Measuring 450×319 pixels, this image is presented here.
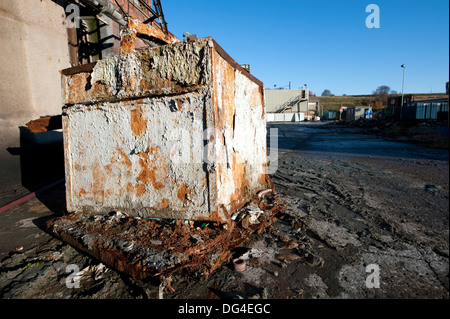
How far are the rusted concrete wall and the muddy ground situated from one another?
1.77ft

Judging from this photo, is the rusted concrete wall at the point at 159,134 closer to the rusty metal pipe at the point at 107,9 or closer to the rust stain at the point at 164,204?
the rust stain at the point at 164,204

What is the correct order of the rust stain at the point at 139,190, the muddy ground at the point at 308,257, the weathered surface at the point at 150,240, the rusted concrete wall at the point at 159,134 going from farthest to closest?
the rust stain at the point at 139,190 < the rusted concrete wall at the point at 159,134 < the weathered surface at the point at 150,240 < the muddy ground at the point at 308,257

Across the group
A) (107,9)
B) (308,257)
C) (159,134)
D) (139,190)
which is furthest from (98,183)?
(107,9)

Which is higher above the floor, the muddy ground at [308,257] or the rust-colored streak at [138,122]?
the rust-colored streak at [138,122]

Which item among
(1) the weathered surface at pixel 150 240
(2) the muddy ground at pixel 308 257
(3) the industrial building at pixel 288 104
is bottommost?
(2) the muddy ground at pixel 308 257

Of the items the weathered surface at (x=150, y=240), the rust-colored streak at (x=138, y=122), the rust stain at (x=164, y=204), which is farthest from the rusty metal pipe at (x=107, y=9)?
the rust stain at (x=164, y=204)

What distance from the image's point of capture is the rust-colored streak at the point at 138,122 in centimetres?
221

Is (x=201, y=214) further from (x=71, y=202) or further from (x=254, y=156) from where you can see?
(x=71, y=202)

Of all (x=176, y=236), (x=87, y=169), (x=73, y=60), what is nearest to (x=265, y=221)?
(x=176, y=236)

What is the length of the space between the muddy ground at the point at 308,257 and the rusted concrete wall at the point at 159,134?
54 centimetres

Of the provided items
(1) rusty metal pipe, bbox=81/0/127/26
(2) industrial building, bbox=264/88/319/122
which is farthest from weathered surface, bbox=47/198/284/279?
(2) industrial building, bbox=264/88/319/122

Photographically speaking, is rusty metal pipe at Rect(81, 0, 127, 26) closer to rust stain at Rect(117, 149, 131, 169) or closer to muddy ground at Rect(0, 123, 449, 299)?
muddy ground at Rect(0, 123, 449, 299)

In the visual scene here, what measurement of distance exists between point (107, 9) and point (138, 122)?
5.96 metres

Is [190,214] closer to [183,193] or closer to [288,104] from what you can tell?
[183,193]
